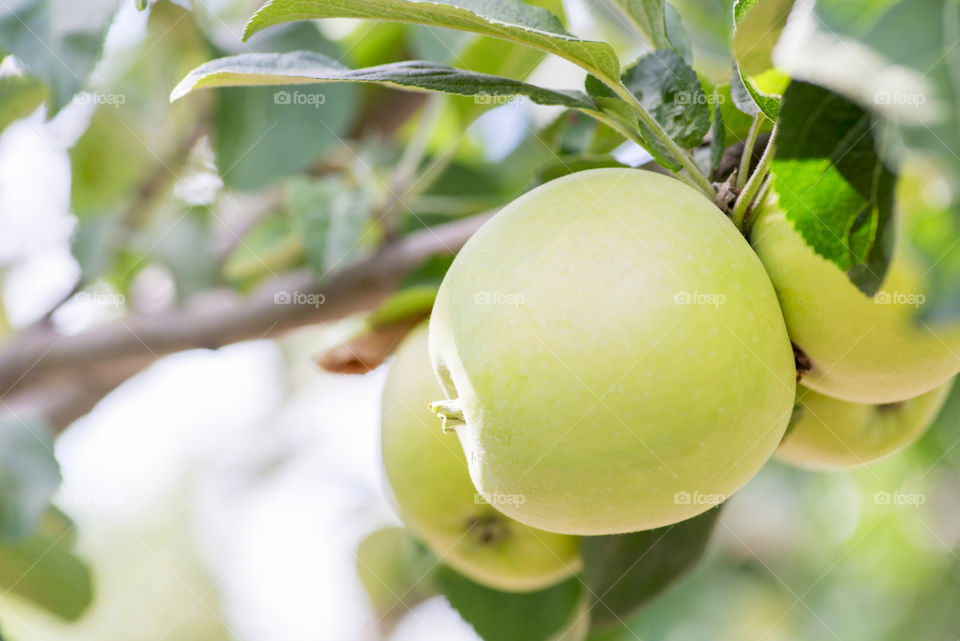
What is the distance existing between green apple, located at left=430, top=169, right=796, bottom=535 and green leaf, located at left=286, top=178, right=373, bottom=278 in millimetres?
461

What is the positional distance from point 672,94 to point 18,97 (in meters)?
0.93

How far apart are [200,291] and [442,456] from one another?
2.05ft

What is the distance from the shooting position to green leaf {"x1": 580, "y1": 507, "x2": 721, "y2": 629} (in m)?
0.80

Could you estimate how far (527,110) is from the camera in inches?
49.7

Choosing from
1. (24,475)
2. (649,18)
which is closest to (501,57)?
(649,18)

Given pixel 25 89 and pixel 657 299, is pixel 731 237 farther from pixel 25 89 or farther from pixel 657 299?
pixel 25 89

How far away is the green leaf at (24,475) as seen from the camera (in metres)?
0.89

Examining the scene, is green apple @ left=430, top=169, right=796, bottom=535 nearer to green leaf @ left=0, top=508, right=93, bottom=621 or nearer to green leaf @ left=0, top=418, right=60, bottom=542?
green leaf @ left=0, top=418, right=60, bottom=542

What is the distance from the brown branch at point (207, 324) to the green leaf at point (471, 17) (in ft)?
1.46

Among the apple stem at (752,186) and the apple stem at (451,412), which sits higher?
the apple stem at (752,186)

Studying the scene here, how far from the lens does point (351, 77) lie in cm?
52

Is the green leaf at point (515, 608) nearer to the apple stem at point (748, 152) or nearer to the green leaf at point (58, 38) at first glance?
the apple stem at point (748, 152)

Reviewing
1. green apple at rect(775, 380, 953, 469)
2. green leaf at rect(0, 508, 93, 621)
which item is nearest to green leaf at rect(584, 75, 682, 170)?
green apple at rect(775, 380, 953, 469)

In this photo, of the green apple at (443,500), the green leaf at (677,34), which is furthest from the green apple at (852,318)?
the green apple at (443,500)
